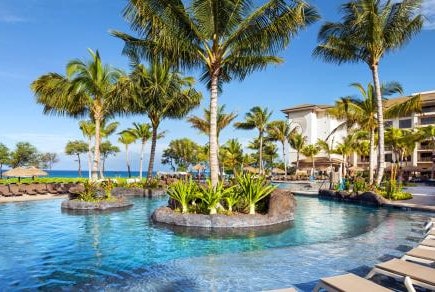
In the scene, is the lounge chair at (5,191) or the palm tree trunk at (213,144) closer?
the palm tree trunk at (213,144)

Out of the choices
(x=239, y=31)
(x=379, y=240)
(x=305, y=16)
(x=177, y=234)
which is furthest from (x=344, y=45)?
(x=177, y=234)

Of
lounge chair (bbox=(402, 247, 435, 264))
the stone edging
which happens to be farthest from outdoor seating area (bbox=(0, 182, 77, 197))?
lounge chair (bbox=(402, 247, 435, 264))

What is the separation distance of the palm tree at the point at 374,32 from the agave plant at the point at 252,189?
10.4m

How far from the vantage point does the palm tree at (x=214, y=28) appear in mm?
12945

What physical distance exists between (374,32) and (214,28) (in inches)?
410

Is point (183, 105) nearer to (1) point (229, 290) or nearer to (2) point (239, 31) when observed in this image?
(2) point (239, 31)

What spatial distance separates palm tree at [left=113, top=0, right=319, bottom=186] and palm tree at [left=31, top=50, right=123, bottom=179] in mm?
6508

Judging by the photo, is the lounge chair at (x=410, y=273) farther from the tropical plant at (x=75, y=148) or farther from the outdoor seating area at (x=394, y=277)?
the tropical plant at (x=75, y=148)

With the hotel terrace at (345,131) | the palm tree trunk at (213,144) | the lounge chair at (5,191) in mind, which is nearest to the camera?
the palm tree trunk at (213,144)

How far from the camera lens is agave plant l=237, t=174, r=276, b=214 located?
12.6 metres

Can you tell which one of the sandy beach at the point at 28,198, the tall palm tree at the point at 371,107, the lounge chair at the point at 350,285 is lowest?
the sandy beach at the point at 28,198

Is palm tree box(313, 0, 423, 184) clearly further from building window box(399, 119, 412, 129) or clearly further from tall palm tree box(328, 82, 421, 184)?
building window box(399, 119, 412, 129)

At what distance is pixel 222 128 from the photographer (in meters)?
32.8

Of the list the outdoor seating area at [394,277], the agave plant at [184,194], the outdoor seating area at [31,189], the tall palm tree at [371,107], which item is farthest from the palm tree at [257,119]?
the outdoor seating area at [394,277]
